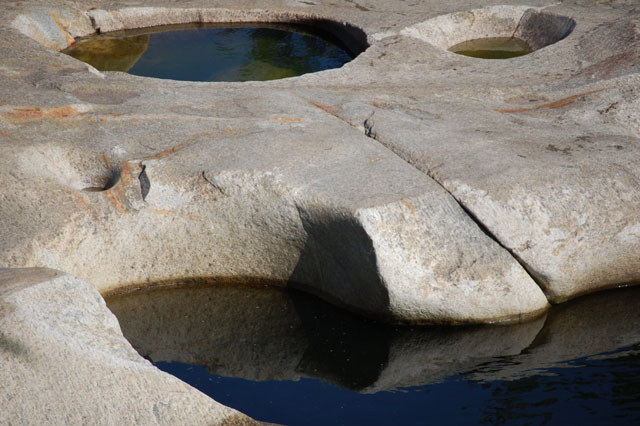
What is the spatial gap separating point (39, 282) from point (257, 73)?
5190mm

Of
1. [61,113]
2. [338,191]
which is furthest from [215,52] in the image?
[338,191]

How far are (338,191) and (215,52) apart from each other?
5.12 meters

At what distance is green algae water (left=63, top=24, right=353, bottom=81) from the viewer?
7883 millimetres

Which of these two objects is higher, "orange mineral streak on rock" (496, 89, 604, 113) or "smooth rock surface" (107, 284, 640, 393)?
"orange mineral streak on rock" (496, 89, 604, 113)

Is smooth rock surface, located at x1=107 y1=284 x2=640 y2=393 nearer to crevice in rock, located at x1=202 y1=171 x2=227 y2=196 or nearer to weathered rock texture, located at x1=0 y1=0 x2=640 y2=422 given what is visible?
weathered rock texture, located at x1=0 y1=0 x2=640 y2=422

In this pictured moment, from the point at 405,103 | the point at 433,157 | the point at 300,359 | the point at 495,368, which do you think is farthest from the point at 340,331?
the point at 405,103

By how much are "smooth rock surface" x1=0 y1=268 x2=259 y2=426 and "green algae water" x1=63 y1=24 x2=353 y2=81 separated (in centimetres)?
496

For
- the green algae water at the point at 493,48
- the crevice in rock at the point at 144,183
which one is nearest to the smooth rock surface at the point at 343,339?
the crevice in rock at the point at 144,183

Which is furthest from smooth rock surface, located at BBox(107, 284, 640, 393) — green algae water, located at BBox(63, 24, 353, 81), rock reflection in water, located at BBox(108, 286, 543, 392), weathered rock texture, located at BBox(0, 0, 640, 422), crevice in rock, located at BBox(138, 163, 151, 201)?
green algae water, located at BBox(63, 24, 353, 81)

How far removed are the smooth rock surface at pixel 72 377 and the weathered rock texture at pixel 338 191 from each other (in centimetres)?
90

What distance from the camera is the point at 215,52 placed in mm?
8484

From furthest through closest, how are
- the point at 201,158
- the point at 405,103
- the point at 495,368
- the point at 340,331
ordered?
1. the point at 405,103
2. the point at 201,158
3. the point at 340,331
4. the point at 495,368

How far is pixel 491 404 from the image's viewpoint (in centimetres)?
329

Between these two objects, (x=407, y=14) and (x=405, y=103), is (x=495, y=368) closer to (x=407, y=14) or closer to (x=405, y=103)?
(x=405, y=103)
